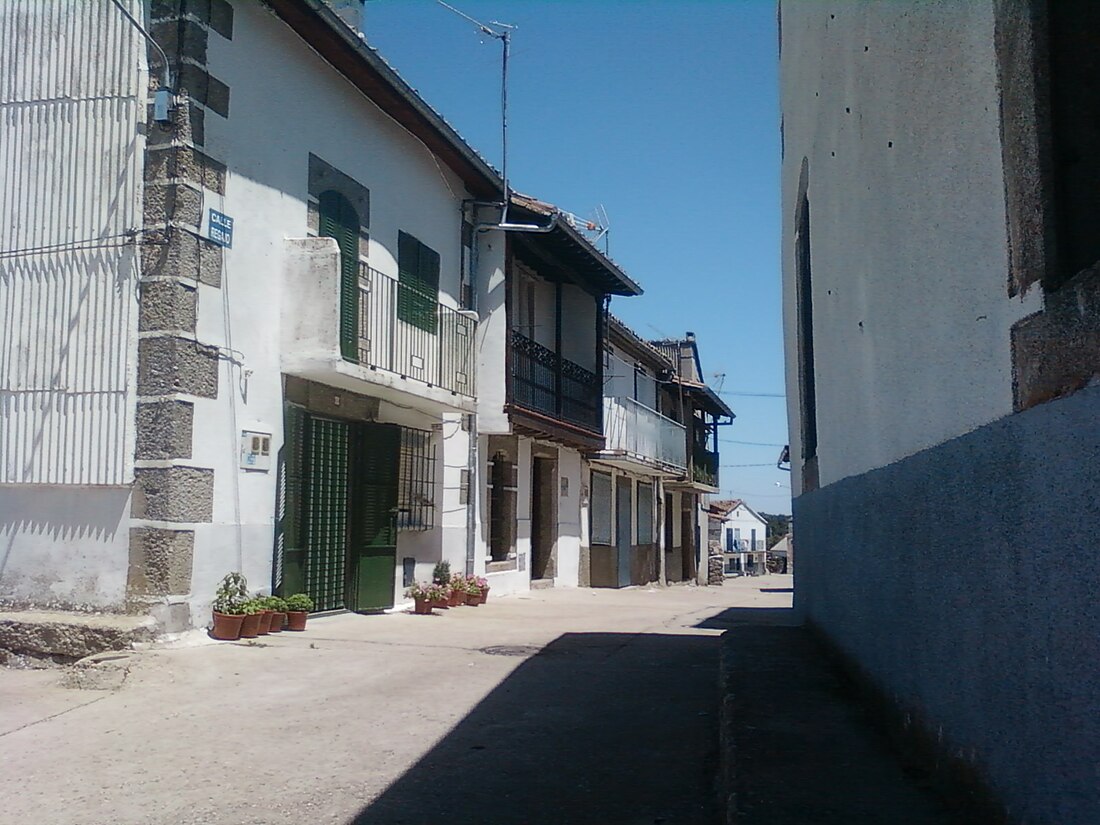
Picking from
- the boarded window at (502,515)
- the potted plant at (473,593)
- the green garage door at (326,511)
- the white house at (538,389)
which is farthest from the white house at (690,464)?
the green garage door at (326,511)

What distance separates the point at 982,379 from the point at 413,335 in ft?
32.0

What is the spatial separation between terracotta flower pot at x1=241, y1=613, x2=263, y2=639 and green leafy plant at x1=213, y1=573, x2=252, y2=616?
69 mm

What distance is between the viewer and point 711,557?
3547 centimetres

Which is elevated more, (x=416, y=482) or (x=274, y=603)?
(x=416, y=482)

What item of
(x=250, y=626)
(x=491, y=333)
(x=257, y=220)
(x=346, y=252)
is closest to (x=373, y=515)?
(x=250, y=626)

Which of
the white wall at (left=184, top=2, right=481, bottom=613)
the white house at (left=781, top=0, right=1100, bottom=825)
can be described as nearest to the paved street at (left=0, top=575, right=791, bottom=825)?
the white wall at (left=184, top=2, right=481, bottom=613)

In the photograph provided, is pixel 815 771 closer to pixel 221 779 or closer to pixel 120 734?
pixel 221 779

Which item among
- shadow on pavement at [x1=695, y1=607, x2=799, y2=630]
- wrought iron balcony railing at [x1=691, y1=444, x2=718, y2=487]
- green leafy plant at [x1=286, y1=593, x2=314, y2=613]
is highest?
wrought iron balcony railing at [x1=691, y1=444, x2=718, y2=487]

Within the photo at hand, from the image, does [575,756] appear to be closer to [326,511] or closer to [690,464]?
[326,511]

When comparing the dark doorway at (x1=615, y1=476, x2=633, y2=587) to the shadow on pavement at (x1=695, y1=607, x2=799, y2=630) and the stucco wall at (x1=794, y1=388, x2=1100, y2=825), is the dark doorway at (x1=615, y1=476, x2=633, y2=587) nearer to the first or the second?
the shadow on pavement at (x1=695, y1=607, x2=799, y2=630)

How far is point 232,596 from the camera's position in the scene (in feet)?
28.8

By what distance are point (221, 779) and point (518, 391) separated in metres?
10.8

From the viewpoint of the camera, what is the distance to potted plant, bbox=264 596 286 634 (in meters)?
9.15

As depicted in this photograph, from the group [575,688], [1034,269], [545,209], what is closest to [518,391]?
[545,209]
